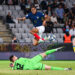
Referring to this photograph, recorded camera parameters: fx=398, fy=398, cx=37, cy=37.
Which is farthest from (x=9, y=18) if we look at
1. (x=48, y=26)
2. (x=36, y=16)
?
(x=36, y=16)

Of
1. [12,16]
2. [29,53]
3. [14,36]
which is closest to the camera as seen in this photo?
[29,53]

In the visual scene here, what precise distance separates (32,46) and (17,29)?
143 inches

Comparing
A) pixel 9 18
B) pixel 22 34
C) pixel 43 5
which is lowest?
pixel 22 34

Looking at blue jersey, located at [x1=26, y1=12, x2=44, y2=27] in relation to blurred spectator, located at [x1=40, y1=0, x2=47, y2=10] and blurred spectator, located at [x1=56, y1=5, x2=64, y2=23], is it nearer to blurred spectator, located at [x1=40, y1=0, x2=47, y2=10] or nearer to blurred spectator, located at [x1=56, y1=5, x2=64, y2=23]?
blurred spectator, located at [x1=56, y1=5, x2=64, y2=23]

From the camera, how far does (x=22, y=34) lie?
74.2 ft

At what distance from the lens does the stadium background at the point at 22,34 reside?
19.5 m

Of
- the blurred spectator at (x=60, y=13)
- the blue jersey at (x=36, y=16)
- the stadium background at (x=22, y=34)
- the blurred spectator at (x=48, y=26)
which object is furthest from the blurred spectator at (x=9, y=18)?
the blue jersey at (x=36, y=16)

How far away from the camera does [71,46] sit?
767 inches

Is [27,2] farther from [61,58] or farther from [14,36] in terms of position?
[61,58]

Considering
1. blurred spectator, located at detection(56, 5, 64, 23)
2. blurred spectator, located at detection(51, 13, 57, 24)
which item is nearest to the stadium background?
blurred spectator, located at detection(56, 5, 64, 23)

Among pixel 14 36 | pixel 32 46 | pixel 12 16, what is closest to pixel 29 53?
pixel 32 46

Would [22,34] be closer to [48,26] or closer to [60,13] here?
[48,26]

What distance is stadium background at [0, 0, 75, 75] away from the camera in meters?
19.5

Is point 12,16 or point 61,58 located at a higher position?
point 12,16
